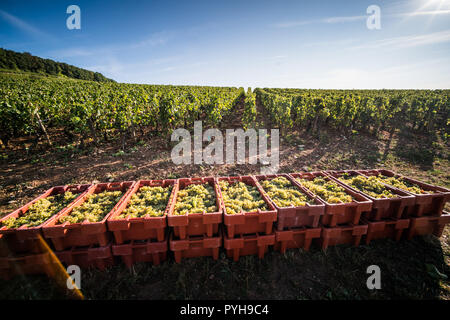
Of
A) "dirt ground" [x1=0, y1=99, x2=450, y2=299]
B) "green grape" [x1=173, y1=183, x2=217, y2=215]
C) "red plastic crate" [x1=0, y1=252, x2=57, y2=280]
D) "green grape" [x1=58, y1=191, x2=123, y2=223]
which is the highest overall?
"green grape" [x1=173, y1=183, x2=217, y2=215]

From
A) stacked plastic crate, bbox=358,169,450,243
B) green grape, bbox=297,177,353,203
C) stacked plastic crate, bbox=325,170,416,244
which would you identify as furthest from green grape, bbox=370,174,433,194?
green grape, bbox=297,177,353,203

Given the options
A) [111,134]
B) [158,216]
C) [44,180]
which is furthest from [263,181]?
[111,134]

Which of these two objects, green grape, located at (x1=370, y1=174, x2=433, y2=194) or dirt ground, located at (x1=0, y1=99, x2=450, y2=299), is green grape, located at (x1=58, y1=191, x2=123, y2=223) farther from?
green grape, located at (x1=370, y1=174, x2=433, y2=194)

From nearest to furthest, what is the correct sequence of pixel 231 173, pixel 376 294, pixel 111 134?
pixel 376 294 → pixel 231 173 → pixel 111 134

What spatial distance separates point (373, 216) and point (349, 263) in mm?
1102

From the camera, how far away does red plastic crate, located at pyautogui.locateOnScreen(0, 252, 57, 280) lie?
307 cm

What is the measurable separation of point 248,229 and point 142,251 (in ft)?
6.49

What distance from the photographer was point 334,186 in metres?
4.33

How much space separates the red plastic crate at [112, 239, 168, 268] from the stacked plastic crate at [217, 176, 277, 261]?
1190 millimetres

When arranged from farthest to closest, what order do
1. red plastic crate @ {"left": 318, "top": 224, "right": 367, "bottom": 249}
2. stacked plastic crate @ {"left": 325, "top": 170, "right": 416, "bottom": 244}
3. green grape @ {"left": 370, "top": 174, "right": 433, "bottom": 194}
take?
green grape @ {"left": 370, "top": 174, "right": 433, "bottom": 194}, stacked plastic crate @ {"left": 325, "top": 170, "right": 416, "bottom": 244}, red plastic crate @ {"left": 318, "top": 224, "right": 367, "bottom": 249}

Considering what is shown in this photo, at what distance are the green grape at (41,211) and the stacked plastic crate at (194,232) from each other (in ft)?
7.56

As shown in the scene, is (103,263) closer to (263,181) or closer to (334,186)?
(263,181)

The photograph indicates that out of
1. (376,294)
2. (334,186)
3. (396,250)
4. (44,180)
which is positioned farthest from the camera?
(44,180)

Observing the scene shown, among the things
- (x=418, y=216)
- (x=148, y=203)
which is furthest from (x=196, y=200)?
(x=418, y=216)
